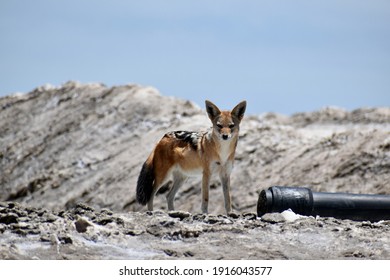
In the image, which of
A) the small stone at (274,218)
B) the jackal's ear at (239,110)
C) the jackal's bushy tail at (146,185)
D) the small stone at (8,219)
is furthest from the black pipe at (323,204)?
the small stone at (8,219)

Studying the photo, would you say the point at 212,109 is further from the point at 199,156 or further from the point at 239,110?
the point at 199,156

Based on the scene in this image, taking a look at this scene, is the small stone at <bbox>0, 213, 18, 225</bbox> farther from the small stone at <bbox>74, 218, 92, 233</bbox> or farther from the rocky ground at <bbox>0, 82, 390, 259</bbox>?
the small stone at <bbox>74, 218, 92, 233</bbox>

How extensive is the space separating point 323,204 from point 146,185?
3.72 metres

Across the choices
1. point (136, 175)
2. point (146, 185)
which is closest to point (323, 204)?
point (146, 185)

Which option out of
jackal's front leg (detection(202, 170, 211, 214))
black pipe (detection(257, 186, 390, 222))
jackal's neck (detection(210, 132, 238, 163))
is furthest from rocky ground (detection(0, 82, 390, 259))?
jackal's neck (detection(210, 132, 238, 163))

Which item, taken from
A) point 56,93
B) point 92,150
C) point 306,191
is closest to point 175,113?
point 92,150

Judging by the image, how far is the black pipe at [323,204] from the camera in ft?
37.6

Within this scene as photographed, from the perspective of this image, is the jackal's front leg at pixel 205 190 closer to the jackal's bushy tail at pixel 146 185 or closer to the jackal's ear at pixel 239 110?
the jackal's ear at pixel 239 110

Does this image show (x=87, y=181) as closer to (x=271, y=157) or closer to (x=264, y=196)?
(x=271, y=157)

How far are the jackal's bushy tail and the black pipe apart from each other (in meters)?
3.13

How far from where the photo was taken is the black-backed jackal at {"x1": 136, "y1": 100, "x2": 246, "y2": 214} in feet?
43.1
